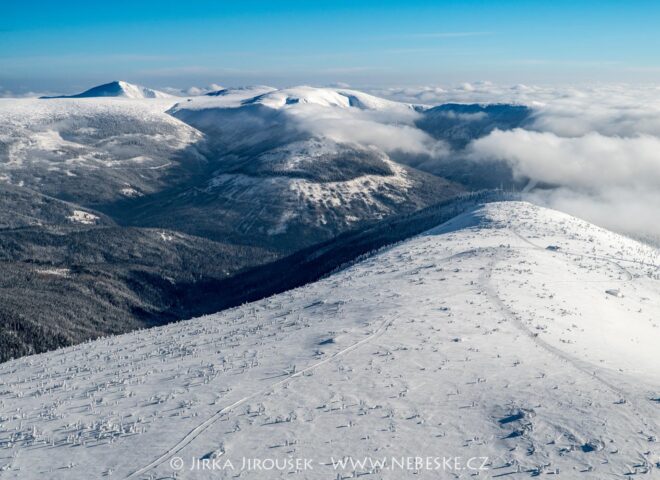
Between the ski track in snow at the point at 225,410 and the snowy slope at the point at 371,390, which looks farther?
the ski track in snow at the point at 225,410

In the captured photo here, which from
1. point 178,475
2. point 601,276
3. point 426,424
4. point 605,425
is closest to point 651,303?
point 601,276

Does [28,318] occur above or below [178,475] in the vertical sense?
below

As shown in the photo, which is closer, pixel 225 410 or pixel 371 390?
pixel 225 410

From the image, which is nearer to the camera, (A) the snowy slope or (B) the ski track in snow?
(A) the snowy slope

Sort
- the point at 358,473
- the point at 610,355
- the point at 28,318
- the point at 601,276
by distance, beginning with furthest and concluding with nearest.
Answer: the point at 28,318, the point at 601,276, the point at 610,355, the point at 358,473

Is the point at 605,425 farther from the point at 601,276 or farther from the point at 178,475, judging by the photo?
the point at 601,276

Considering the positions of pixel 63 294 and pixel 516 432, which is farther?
pixel 63 294

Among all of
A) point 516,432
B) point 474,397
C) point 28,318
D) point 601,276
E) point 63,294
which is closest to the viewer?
point 516,432

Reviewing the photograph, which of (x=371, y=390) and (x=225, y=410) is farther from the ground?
(x=371, y=390)
